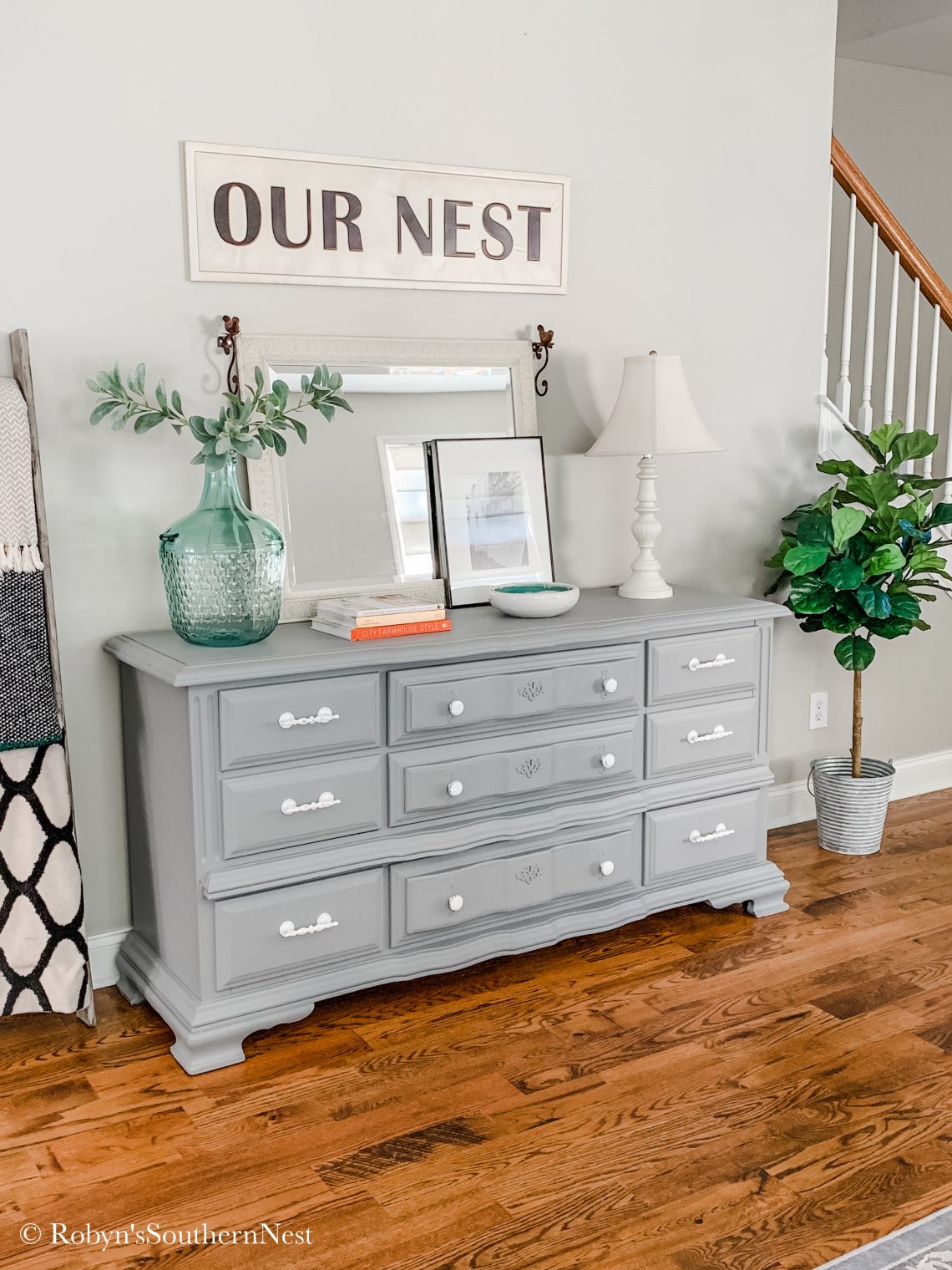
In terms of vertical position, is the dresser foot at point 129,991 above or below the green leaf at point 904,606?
below

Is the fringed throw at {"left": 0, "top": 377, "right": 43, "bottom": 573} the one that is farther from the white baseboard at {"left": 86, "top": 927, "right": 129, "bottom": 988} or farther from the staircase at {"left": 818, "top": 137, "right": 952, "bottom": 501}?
the staircase at {"left": 818, "top": 137, "right": 952, "bottom": 501}

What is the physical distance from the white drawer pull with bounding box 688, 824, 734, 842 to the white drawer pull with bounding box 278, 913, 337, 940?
0.98 metres

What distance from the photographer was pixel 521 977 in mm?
2689

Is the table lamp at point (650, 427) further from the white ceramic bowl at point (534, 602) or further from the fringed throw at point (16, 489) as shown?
the fringed throw at point (16, 489)

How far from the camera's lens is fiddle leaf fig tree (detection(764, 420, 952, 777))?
320 centimetres

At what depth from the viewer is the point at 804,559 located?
319cm

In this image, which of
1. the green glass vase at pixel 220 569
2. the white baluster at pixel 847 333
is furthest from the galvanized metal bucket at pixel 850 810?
the green glass vase at pixel 220 569

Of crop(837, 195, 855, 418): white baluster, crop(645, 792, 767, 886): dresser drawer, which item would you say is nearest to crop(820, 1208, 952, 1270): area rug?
crop(645, 792, 767, 886): dresser drawer

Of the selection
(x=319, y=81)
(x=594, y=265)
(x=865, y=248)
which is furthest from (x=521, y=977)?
(x=865, y=248)

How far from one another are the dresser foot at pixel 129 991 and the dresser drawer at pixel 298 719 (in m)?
0.66

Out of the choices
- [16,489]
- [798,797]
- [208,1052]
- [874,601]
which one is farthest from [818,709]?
[16,489]

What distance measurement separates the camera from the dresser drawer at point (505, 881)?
2.52 meters

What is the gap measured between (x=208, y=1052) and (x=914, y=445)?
7.95 ft

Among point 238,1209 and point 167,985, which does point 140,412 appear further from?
point 238,1209
